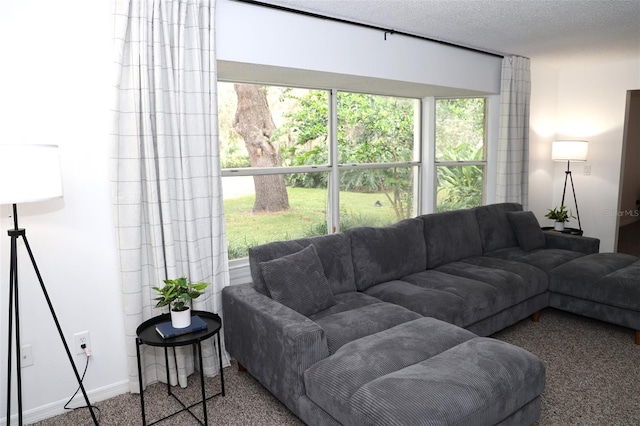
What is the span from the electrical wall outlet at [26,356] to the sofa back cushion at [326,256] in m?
1.31

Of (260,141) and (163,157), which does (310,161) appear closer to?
(260,141)

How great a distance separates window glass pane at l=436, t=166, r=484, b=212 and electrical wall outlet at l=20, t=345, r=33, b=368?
410cm

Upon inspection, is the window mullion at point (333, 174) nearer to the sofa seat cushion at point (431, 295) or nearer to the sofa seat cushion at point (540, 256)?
the sofa seat cushion at point (431, 295)

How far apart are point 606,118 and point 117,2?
5479 millimetres

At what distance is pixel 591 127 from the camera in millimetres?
5723

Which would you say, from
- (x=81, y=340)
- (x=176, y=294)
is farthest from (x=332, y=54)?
(x=81, y=340)

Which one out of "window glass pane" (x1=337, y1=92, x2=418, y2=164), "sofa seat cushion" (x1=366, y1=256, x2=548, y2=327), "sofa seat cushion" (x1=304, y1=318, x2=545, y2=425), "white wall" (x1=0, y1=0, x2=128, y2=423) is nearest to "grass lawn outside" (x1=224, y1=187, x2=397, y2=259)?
"window glass pane" (x1=337, y1=92, x2=418, y2=164)

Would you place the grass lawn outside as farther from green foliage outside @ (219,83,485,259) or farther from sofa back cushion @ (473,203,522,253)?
sofa back cushion @ (473,203,522,253)

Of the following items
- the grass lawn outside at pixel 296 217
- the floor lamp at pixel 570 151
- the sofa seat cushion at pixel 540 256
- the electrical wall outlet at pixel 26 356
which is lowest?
the electrical wall outlet at pixel 26 356

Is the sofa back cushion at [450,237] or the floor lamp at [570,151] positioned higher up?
the floor lamp at [570,151]

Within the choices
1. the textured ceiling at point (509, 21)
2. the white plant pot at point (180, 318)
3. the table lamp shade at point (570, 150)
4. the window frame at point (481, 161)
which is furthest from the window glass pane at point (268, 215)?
the table lamp shade at point (570, 150)

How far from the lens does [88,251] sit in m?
2.73

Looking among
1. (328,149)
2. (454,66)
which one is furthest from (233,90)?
(454,66)

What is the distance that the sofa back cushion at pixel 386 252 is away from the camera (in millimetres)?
3479
